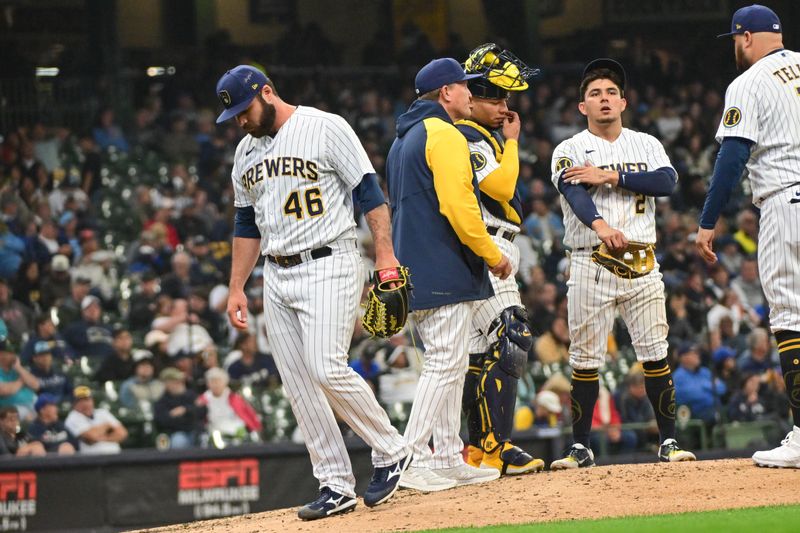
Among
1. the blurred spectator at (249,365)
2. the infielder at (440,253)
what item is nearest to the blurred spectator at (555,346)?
the blurred spectator at (249,365)

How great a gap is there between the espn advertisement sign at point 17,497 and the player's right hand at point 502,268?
4955 mm

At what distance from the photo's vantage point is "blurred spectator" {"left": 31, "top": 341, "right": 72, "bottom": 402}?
11.9 m

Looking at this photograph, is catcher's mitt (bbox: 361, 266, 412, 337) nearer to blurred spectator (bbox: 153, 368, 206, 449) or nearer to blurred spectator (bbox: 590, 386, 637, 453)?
blurred spectator (bbox: 590, 386, 637, 453)

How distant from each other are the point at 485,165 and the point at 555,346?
249 inches

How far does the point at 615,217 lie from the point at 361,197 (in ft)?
5.02

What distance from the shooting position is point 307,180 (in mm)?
5578

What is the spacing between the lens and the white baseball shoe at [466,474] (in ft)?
20.1

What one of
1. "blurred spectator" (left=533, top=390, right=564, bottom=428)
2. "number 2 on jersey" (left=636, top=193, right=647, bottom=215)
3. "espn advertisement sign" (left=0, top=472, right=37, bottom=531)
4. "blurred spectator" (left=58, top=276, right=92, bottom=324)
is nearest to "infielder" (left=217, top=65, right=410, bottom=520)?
"number 2 on jersey" (left=636, top=193, right=647, bottom=215)

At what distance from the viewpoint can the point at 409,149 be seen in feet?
19.9

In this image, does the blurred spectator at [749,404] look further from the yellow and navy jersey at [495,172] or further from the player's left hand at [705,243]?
the player's left hand at [705,243]

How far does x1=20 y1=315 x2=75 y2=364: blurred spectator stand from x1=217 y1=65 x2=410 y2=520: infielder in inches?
278

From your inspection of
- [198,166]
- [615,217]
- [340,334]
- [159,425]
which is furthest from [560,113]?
[340,334]

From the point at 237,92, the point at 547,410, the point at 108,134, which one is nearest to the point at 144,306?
the point at 547,410

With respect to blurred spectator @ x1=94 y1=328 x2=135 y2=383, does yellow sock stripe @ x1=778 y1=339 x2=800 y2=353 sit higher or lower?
higher
